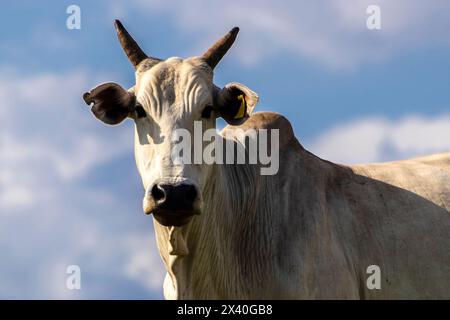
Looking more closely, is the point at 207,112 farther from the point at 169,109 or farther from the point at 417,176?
the point at 417,176

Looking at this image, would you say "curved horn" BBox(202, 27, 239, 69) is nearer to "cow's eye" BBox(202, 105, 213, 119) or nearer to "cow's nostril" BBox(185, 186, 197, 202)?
"cow's eye" BBox(202, 105, 213, 119)

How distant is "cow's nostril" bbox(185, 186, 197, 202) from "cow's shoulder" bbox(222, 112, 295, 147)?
226 centimetres

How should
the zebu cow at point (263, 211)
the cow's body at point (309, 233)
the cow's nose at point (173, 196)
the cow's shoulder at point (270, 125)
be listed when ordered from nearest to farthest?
1. the cow's nose at point (173, 196)
2. the zebu cow at point (263, 211)
3. the cow's body at point (309, 233)
4. the cow's shoulder at point (270, 125)

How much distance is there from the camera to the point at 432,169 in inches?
579

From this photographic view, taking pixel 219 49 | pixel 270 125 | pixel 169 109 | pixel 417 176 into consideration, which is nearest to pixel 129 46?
pixel 219 49

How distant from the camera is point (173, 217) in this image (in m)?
11.2

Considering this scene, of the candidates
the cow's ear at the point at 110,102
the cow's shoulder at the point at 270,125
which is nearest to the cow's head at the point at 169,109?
the cow's ear at the point at 110,102

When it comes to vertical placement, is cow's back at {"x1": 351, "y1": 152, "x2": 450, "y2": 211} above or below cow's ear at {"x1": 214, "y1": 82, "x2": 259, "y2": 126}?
below

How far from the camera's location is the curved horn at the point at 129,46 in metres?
12.5

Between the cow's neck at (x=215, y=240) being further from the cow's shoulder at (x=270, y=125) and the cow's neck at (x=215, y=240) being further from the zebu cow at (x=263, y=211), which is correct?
the cow's shoulder at (x=270, y=125)

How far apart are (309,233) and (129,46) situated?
274 cm

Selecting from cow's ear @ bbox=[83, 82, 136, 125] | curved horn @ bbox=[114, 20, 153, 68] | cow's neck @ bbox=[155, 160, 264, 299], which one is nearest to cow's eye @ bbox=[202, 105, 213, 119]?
cow's neck @ bbox=[155, 160, 264, 299]

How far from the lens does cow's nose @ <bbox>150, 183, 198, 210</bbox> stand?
435 inches

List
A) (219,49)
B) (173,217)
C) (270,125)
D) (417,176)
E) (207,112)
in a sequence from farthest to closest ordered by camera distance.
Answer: (417,176), (270,125), (219,49), (207,112), (173,217)
